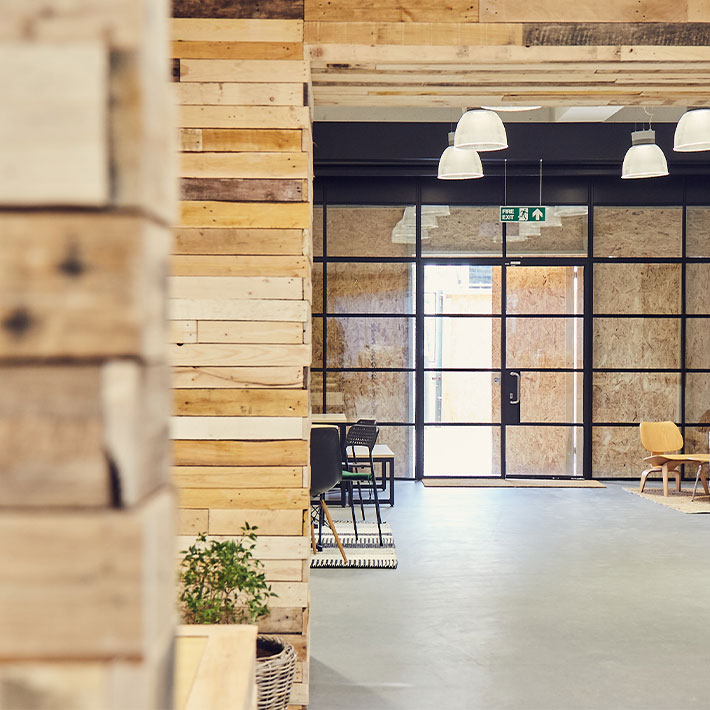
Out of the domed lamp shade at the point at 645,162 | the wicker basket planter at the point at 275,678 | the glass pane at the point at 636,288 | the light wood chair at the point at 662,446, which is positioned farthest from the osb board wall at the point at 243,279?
the glass pane at the point at 636,288

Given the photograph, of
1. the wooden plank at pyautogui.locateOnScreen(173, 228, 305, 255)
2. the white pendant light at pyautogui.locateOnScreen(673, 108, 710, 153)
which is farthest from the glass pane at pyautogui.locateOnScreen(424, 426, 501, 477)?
the wooden plank at pyautogui.locateOnScreen(173, 228, 305, 255)

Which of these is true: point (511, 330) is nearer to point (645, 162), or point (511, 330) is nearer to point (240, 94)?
point (645, 162)

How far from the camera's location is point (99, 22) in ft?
2.71

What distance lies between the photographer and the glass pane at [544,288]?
11.1 meters

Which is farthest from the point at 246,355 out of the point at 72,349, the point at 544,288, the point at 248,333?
the point at 544,288

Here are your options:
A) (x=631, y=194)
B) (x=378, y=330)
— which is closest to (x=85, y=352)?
(x=378, y=330)

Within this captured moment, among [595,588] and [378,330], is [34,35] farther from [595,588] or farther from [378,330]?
[378,330]

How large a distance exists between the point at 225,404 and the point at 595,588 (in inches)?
135

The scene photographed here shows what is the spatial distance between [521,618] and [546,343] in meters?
6.15

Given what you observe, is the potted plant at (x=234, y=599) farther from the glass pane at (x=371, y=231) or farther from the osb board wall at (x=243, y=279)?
the glass pane at (x=371, y=231)

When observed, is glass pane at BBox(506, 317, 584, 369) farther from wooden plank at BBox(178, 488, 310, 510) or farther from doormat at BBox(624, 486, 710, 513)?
wooden plank at BBox(178, 488, 310, 510)

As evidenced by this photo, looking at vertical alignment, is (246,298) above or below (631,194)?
below

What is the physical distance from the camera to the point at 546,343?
36.4 ft

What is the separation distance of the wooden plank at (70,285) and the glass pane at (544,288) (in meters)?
10.5
